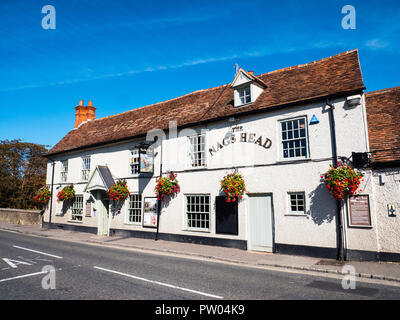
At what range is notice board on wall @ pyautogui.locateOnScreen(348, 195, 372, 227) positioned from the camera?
32.5 feet

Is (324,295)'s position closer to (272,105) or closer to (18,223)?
(272,105)

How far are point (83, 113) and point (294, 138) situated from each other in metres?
21.4

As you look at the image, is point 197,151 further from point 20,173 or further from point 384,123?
point 20,173

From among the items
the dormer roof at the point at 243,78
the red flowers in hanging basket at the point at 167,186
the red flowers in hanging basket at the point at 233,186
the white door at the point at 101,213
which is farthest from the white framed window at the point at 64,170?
the dormer roof at the point at 243,78

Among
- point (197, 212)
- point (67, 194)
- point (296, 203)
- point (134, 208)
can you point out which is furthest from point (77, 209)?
point (296, 203)

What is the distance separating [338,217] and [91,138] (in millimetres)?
17936

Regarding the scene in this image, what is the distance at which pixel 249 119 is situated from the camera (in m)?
13.3

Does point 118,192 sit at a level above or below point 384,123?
below

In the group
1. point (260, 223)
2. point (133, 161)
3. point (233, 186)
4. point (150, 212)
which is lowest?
point (260, 223)

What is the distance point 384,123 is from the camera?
A: 446 inches

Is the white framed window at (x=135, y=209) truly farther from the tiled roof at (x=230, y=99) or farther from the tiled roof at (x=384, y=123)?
the tiled roof at (x=384, y=123)

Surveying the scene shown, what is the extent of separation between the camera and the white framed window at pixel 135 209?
17.1m

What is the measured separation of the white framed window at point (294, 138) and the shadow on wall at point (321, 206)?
5.22 ft
